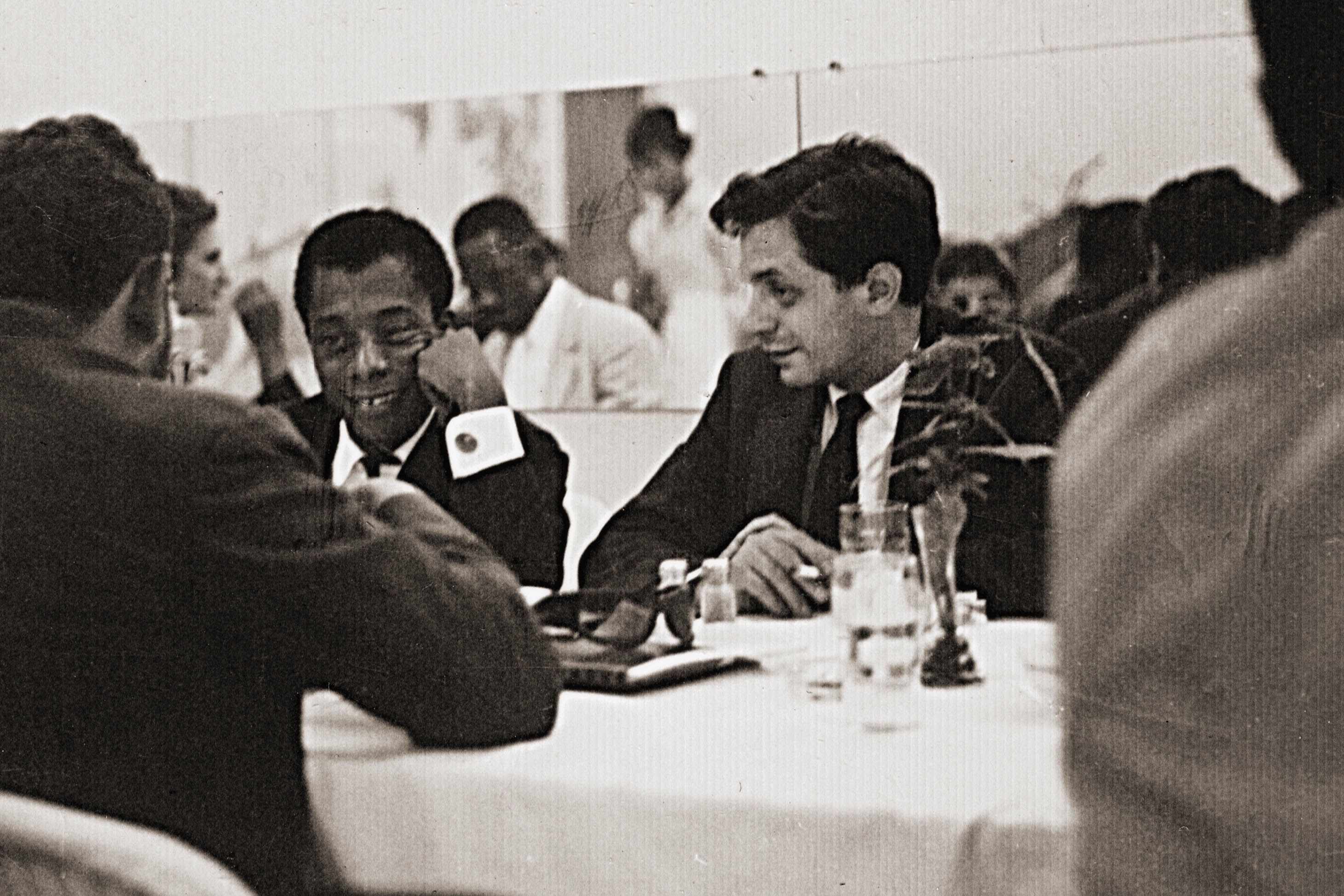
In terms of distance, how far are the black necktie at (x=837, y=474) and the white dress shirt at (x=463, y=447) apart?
14.9 inches

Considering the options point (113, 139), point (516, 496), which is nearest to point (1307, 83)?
point (516, 496)

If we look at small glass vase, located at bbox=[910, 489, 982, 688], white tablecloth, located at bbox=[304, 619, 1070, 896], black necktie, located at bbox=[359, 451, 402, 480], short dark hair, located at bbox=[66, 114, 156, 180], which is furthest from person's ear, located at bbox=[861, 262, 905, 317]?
short dark hair, located at bbox=[66, 114, 156, 180]

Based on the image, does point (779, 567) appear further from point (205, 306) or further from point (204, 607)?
point (205, 306)

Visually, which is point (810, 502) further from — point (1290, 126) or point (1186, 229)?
point (1290, 126)

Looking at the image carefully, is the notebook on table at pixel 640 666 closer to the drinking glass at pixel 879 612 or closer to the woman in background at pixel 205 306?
the drinking glass at pixel 879 612

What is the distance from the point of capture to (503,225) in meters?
1.80

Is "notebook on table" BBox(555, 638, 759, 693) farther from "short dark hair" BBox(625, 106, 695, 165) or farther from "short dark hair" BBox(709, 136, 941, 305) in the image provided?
"short dark hair" BBox(625, 106, 695, 165)

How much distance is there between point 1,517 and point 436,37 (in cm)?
86

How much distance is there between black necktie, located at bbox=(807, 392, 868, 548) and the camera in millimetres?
1656

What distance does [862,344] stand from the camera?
Result: 5.42 ft

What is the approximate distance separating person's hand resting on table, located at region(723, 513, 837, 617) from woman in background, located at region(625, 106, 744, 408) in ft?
0.57

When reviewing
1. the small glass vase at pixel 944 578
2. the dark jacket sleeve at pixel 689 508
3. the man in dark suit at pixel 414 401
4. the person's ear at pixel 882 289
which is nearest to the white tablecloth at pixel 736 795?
→ the small glass vase at pixel 944 578

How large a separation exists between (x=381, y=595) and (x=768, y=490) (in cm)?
48

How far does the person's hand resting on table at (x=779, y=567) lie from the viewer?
1703mm
